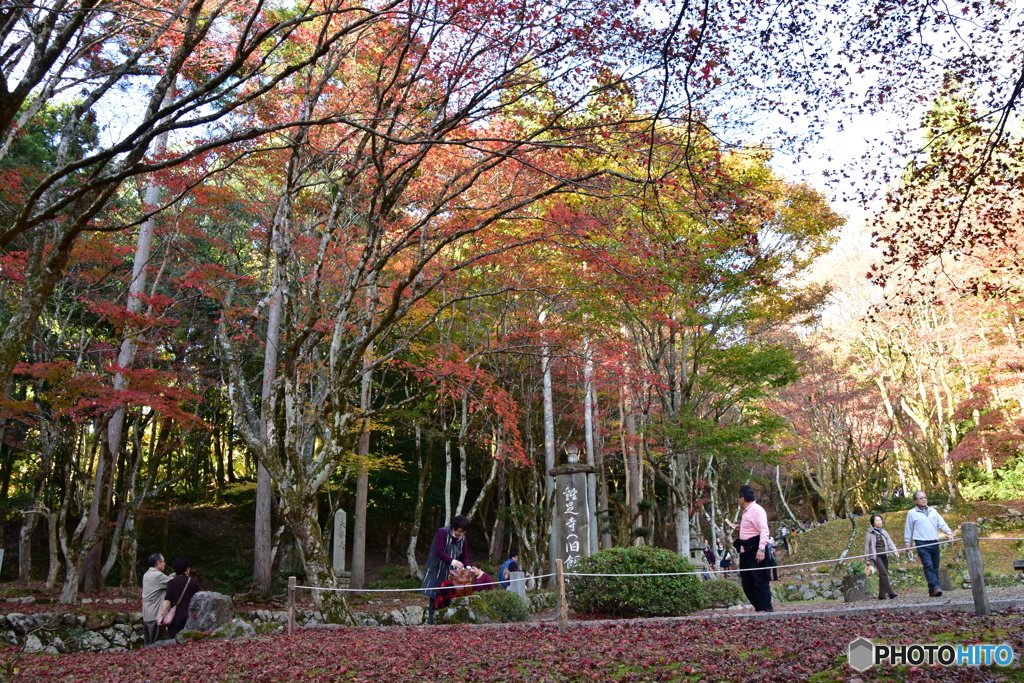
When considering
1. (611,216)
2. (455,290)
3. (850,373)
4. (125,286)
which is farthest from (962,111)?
(850,373)

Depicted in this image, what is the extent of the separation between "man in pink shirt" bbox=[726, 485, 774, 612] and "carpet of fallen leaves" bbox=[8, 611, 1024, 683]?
2.10 ft

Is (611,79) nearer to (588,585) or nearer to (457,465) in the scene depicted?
(588,585)

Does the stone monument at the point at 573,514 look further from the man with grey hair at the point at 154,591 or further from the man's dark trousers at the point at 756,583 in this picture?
the man with grey hair at the point at 154,591

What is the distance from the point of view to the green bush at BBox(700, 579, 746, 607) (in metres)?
11.2

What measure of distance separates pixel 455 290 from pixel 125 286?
30.3ft

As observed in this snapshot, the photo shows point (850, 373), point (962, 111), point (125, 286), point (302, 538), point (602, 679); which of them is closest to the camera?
point (602, 679)

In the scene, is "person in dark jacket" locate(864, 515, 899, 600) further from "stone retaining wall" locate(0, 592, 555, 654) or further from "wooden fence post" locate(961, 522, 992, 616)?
"stone retaining wall" locate(0, 592, 555, 654)

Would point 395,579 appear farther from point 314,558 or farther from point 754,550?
point 754,550

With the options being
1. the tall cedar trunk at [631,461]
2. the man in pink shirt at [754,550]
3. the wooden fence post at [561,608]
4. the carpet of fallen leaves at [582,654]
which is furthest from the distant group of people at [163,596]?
the tall cedar trunk at [631,461]

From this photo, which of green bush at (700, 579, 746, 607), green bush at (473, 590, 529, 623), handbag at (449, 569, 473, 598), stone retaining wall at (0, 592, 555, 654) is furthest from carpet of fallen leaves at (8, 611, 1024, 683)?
green bush at (700, 579, 746, 607)

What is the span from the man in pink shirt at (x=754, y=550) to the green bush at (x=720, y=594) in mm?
3076

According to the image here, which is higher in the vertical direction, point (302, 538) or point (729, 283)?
point (729, 283)

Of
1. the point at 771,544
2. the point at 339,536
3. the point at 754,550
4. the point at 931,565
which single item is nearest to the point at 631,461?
the point at 339,536

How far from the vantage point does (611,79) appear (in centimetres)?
737
